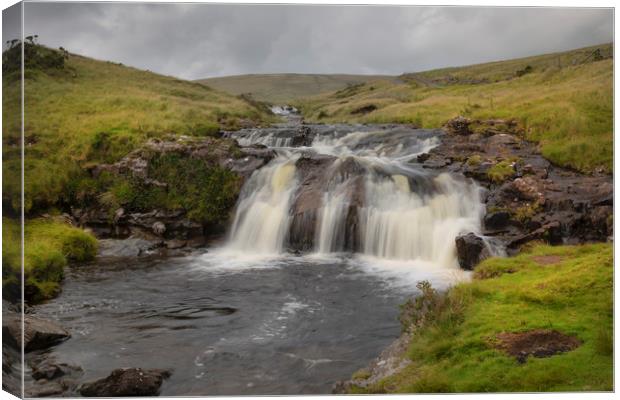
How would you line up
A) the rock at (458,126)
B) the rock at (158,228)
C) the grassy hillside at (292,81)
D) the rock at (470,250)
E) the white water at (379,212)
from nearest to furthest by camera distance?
the rock at (470,250) < the grassy hillside at (292,81) < the white water at (379,212) < the rock at (158,228) < the rock at (458,126)

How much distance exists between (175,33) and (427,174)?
8.47 metres

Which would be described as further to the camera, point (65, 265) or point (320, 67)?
point (65, 265)

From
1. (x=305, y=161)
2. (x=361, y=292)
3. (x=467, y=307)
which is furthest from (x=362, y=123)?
(x=467, y=307)

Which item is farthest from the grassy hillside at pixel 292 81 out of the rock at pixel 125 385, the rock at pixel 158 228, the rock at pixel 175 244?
the rock at pixel 125 385

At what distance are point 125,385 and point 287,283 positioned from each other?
4.59 metres

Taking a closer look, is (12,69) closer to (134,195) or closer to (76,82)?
(134,195)

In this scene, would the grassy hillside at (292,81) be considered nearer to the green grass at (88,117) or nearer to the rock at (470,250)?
the green grass at (88,117)

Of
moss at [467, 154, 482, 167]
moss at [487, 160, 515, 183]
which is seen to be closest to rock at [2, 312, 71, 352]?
moss at [487, 160, 515, 183]

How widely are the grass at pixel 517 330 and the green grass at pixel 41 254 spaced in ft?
15.6

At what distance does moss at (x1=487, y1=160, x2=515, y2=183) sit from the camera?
14.0 metres

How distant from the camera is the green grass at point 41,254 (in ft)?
25.4

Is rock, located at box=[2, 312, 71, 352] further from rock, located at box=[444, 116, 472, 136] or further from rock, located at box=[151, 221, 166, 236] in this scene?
rock, located at box=[444, 116, 472, 136]

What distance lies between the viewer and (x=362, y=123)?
23.8 m

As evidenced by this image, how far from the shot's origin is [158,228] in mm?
15406
